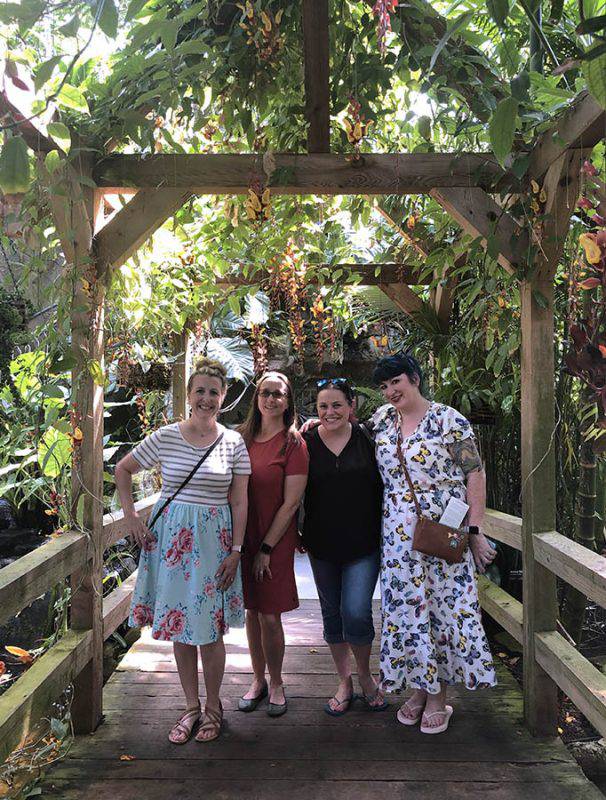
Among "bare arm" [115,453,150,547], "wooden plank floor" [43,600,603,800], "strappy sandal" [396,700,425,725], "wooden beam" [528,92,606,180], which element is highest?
"wooden beam" [528,92,606,180]

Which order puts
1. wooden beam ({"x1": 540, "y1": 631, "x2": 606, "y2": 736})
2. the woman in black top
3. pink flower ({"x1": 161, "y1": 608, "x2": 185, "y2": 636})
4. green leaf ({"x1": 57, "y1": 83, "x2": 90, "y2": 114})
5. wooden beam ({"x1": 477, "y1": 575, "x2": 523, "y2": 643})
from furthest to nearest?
wooden beam ({"x1": 477, "y1": 575, "x2": 523, "y2": 643}) → the woman in black top → pink flower ({"x1": 161, "y1": 608, "x2": 185, "y2": 636}) → wooden beam ({"x1": 540, "y1": 631, "x2": 606, "y2": 736}) → green leaf ({"x1": 57, "y1": 83, "x2": 90, "y2": 114})

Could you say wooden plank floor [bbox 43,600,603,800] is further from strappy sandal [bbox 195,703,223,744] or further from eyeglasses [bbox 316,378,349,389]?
eyeglasses [bbox 316,378,349,389]

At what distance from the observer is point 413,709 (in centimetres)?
259

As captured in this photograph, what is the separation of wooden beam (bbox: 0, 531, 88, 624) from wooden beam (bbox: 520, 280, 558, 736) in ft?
5.66

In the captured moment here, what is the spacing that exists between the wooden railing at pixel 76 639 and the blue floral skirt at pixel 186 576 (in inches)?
10.7

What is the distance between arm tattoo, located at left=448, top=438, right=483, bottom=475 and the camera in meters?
2.41

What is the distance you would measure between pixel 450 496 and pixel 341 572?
537 millimetres

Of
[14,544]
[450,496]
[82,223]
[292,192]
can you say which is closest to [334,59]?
[292,192]

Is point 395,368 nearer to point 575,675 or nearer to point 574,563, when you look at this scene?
point 574,563

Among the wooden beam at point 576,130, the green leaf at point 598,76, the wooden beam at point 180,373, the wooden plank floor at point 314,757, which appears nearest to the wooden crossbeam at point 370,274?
the wooden beam at point 180,373

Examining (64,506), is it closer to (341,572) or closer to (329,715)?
(341,572)

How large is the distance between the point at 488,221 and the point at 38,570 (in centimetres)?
200

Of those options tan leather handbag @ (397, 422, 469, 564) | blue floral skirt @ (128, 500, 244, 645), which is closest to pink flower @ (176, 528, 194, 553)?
blue floral skirt @ (128, 500, 244, 645)

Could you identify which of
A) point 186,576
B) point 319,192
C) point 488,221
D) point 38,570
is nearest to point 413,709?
point 186,576
